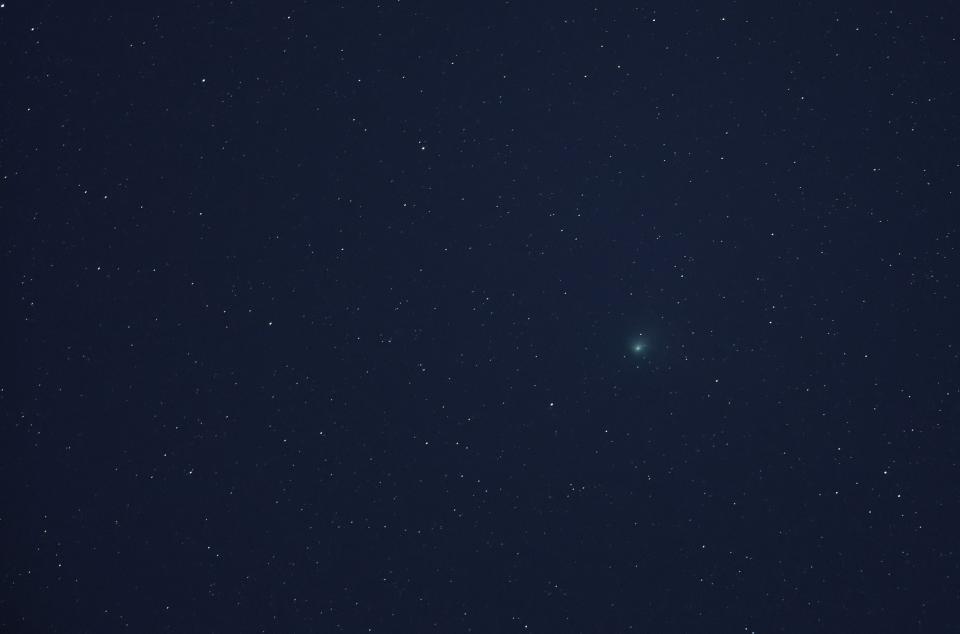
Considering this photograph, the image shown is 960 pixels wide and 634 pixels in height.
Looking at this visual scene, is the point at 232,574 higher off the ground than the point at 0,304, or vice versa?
the point at 0,304

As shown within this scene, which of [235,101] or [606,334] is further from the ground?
[235,101]

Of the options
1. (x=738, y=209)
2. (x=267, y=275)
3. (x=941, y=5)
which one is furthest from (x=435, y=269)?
(x=941, y=5)

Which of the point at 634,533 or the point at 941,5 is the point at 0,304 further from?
the point at 941,5

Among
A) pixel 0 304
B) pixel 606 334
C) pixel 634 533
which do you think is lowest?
pixel 634 533

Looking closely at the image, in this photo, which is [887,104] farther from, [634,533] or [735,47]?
[634,533]

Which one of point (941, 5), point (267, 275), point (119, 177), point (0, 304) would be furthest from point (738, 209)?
point (0, 304)
